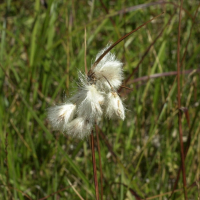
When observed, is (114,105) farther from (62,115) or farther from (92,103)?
(62,115)

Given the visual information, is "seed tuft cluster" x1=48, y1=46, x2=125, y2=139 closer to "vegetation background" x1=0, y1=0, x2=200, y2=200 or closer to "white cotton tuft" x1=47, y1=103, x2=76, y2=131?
"white cotton tuft" x1=47, y1=103, x2=76, y2=131

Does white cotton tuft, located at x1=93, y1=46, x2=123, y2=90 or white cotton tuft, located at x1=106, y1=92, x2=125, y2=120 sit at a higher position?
white cotton tuft, located at x1=93, y1=46, x2=123, y2=90

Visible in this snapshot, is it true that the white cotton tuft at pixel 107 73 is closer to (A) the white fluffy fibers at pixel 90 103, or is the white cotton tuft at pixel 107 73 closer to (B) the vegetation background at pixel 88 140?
(A) the white fluffy fibers at pixel 90 103

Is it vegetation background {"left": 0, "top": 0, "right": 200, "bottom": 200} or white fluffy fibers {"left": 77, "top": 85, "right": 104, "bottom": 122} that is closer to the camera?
white fluffy fibers {"left": 77, "top": 85, "right": 104, "bottom": 122}

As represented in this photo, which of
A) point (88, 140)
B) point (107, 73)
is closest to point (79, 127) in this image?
point (107, 73)

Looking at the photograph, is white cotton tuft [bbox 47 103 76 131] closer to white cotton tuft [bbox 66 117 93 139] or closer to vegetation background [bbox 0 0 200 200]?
white cotton tuft [bbox 66 117 93 139]

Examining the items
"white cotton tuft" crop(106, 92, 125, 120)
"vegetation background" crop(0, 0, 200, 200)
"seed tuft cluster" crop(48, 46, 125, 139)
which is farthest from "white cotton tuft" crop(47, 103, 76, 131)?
"vegetation background" crop(0, 0, 200, 200)

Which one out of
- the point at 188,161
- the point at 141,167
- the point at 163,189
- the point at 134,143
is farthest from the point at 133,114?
the point at 163,189
